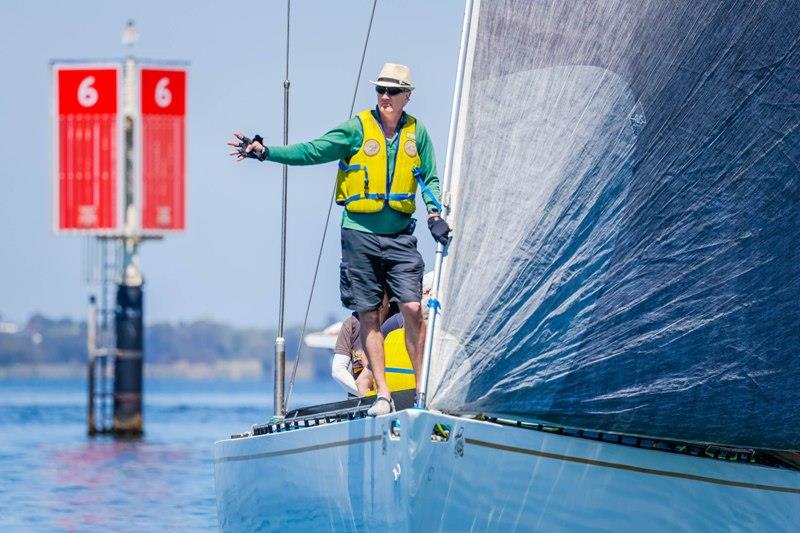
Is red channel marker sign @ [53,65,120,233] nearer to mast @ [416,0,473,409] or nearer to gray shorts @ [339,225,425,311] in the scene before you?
gray shorts @ [339,225,425,311]

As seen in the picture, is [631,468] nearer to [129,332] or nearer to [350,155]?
[350,155]

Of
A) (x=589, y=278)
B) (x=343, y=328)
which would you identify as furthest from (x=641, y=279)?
(x=343, y=328)

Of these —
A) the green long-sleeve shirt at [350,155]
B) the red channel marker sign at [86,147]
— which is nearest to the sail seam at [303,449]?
the green long-sleeve shirt at [350,155]

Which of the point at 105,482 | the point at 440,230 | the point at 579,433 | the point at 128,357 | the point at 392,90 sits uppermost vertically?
the point at 392,90

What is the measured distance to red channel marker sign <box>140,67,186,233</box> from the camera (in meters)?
39.7

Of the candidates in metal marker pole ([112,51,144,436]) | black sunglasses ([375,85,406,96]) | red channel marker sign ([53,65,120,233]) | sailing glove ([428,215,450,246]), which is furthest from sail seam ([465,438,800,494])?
red channel marker sign ([53,65,120,233])

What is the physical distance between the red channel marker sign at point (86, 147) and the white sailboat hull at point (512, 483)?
102ft

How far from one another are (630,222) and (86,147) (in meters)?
32.6

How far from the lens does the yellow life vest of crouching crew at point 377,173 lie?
941cm

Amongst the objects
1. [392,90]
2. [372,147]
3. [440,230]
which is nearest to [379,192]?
[372,147]

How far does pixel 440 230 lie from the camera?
8.73 m

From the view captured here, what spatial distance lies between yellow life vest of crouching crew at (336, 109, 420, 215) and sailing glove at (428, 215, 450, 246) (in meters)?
0.67

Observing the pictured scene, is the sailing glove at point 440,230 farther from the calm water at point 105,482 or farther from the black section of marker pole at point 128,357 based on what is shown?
the black section of marker pole at point 128,357

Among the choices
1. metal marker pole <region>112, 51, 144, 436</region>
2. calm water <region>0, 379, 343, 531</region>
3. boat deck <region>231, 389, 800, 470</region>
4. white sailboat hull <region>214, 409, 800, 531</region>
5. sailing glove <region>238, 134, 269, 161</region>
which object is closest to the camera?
white sailboat hull <region>214, 409, 800, 531</region>
